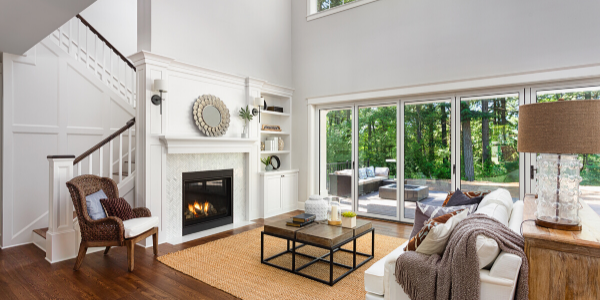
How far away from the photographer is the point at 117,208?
356 centimetres

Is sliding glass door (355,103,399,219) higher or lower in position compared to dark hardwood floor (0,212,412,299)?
higher

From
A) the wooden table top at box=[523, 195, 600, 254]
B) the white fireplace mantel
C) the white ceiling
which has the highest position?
the white ceiling

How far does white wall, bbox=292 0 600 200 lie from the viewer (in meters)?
4.09

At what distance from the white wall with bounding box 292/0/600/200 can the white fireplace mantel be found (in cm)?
151

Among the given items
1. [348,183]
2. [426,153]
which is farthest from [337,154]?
[426,153]

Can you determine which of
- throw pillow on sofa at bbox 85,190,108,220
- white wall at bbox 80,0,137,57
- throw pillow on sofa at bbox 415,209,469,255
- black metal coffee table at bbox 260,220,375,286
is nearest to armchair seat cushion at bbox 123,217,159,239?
throw pillow on sofa at bbox 85,190,108,220

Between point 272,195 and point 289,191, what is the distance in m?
0.49

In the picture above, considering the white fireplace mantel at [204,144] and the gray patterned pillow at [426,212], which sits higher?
the white fireplace mantel at [204,144]

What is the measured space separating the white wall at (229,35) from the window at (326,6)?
20.4 inches

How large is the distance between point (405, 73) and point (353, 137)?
1410 millimetres

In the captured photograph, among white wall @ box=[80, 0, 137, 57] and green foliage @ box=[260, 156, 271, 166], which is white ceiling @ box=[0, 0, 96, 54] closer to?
white wall @ box=[80, 0, 137, 57]

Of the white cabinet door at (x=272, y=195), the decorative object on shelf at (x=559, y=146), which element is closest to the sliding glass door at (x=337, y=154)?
the white cabinet door at (x=272, y=195)

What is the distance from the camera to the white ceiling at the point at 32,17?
2570 mm

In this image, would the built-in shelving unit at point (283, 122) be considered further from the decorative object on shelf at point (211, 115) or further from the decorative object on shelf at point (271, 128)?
the decorative object on shelf at point (211, 115)
